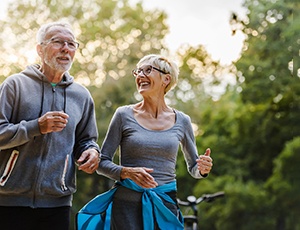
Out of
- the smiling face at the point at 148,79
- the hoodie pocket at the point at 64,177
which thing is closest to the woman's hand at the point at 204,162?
the smiling face at the point at 148,79

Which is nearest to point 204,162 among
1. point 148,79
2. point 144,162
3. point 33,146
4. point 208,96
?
point 144,162

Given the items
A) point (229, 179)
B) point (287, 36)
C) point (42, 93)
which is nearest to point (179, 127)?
point (42, 93)

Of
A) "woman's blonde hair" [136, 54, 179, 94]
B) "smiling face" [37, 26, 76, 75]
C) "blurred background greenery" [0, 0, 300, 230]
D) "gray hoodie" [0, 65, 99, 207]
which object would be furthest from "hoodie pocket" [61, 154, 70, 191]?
"blurred background greenery" [0, 0, 300, 230]

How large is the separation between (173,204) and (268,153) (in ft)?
34.2

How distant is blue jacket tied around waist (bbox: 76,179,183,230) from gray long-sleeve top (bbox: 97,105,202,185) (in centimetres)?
5

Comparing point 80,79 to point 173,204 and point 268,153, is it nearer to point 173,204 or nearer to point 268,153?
point 268,153

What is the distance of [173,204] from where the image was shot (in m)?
2.34

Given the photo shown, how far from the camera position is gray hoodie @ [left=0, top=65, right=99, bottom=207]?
211 cm

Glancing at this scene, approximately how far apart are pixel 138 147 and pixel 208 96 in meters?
11.8

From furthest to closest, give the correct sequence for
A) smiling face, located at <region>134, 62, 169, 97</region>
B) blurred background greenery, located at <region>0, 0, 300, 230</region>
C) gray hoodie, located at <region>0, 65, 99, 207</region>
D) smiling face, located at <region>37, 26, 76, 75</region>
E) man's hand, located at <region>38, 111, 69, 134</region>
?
1. blurred background greenery, located at <region>0, 0, 300, 230</region>
2. smiling face, located at <region>134, 62, 169, 97</region>
3. smiling face, located at <region>37, 26, 76, 75</region>
4. gray hoodie, located at <region>0, 65, 99, 207</region>
5. man's hand, located at <region>38, 111, 69, 134</region>

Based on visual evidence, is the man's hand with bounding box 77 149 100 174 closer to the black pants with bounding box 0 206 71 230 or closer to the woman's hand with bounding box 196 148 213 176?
the black pants with bounding box 0 206 71 230

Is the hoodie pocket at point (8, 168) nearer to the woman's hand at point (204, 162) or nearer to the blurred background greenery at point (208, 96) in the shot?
the woman's hand at point (204, 162)

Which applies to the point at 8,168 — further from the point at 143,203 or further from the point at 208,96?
the point at 208,96

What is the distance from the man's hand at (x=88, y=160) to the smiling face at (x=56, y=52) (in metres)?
0.29
